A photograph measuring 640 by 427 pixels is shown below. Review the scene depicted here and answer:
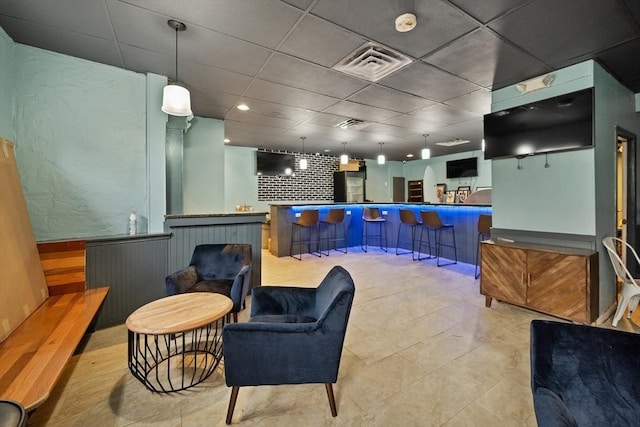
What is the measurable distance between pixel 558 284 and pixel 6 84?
17.5 ft

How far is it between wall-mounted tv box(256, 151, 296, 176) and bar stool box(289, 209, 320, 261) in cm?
213

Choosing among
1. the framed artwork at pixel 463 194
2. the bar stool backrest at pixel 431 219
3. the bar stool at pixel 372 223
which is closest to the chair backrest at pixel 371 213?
the bar stool at pixel 372 223

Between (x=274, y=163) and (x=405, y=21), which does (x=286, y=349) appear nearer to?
(x=405, y=21)

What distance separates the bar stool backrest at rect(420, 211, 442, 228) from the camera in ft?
16.7

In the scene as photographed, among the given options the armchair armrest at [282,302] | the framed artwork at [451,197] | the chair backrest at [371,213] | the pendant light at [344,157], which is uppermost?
the pendant light at [344,157]

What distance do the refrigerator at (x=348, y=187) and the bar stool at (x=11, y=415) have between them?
786 centimetres

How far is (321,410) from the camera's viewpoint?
5.44 ft

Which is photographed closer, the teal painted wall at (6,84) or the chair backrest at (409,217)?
the teal painted wall at (6,84)

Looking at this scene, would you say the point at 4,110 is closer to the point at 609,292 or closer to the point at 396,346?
the point at 396,346

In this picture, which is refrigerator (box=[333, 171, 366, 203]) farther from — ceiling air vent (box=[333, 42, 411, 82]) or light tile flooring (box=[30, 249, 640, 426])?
light tile flooring (box=[30, 249, 640, 426])

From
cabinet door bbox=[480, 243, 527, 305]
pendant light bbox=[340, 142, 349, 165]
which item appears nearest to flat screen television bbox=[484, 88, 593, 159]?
cabinet door bbox=[480, 243, 527, 305]

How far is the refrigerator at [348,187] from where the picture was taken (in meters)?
8.51

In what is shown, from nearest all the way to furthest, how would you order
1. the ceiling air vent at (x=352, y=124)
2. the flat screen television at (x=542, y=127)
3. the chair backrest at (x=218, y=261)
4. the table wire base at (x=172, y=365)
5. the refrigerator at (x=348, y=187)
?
the table wire base at (x=172, y=365), the flat screen television at (x=542, y=127), the chair backrest at (x=218, y=261), the ceiling air vent at (x=352, y=124), the refrigerator at (x=348, y=187)

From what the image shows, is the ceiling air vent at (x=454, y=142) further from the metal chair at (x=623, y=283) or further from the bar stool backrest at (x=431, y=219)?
the metal chair at (x=623, y=283)
